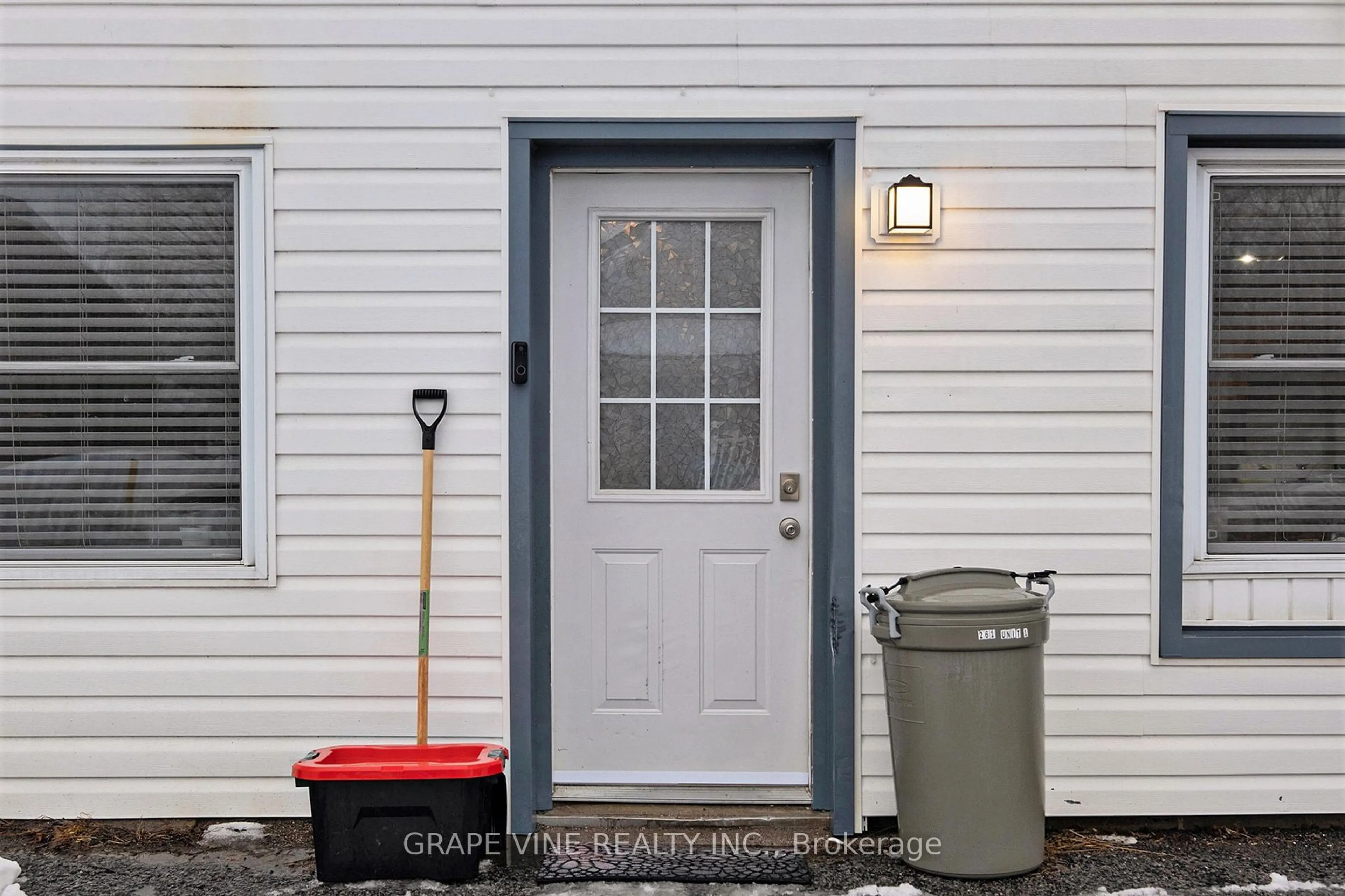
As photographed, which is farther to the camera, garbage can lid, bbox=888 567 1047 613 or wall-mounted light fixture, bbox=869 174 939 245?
wall-mounted light fixture, bbox=869 174 939 245

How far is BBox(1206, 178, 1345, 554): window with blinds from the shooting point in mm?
3838

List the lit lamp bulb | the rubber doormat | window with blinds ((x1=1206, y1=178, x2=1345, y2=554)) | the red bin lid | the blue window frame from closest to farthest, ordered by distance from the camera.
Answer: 1. the red bin lid
2. the rubber doormat
3. the lit lamp bulb
4. the blue window frame
5. window with blinds ((x1=1206, y1=178, x2=1345, y2=554))

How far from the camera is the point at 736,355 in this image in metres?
3.90

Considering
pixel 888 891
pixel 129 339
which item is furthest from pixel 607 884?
pixel 129 339

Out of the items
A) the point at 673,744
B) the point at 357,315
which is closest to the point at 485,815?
the point at 673,744

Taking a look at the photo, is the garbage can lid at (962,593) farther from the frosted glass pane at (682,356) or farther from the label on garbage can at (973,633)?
the frosted glass pane at (682,356)

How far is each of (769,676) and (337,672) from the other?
5.24 ft

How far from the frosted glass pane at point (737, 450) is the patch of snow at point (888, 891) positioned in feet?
4.67

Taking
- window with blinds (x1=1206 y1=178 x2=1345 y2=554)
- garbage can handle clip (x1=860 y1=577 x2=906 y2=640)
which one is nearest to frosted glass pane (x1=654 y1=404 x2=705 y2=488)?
garbage can handle clip (x1=860 y1=577 x2=906 y2=640)

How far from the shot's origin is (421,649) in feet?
11.6

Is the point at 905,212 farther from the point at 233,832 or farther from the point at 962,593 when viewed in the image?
Answer: the point at 233,832

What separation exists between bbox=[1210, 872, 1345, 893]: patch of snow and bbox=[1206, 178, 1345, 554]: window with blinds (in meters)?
1.13

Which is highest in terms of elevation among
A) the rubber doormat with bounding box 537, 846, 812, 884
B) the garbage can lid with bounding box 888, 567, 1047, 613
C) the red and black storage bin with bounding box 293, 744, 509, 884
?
the garbage can lid with bounding box 888, 567, 1047, 613

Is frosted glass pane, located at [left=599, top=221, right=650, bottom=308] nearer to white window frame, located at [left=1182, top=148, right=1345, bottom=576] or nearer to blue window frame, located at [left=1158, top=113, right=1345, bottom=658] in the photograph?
blue window frame, located at [left=1158, top=113, right=1345, bottom=658]
